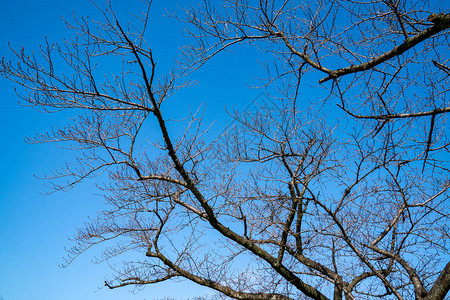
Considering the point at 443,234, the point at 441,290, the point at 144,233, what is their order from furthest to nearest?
the point at 144,233
the point at 443,234
the point at 441,290

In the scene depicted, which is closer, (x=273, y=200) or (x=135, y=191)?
(x=273, y=200)

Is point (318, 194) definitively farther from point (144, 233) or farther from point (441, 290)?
point (144, 233)

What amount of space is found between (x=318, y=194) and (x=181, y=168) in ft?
7.66

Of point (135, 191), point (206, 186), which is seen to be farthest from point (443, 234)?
point (135, 191)

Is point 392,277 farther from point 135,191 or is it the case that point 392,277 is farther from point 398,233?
point 135,191

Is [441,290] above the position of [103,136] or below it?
below

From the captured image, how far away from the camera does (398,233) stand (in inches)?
273

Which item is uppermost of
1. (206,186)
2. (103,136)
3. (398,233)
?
(103,136)

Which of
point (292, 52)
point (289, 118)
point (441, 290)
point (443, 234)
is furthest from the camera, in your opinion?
point (289, 118)

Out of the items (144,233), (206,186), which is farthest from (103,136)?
(144,233)

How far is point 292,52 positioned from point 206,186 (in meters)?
3.32

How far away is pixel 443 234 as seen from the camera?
6.26 meters

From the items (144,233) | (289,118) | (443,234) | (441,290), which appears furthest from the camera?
(144,233)

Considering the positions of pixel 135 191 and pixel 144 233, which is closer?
pixel 135 191
